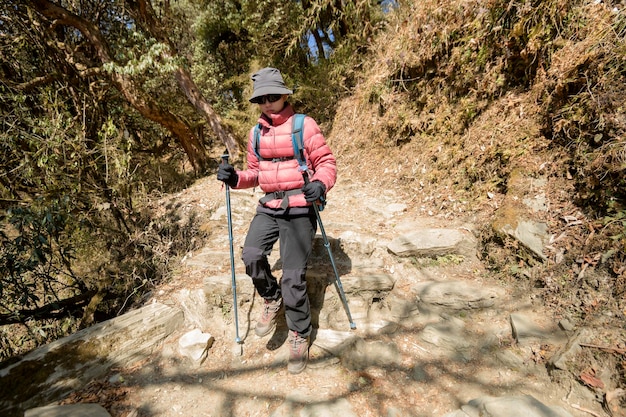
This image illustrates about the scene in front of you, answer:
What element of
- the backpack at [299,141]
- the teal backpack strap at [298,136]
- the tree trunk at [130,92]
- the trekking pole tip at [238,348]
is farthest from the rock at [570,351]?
the tree trunk at [130,92]

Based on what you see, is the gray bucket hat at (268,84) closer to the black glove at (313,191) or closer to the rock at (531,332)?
the black glove at (313,191)

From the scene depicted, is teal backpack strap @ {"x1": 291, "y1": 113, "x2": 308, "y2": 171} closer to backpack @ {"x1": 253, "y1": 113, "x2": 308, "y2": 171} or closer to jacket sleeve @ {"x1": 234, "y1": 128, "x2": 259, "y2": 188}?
backpack @ {"x1": 253, "y1": 113, "x2": 308, "y2": 171}

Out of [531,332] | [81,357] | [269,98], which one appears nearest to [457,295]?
[531,332]

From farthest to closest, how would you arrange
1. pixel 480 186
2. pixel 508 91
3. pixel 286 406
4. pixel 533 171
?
1. pixel 508 91
2. pixel 480 186
3. pixel 533 171
4. pixel 286 406

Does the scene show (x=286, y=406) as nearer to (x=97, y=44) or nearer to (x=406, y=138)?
(x=406, y=138)

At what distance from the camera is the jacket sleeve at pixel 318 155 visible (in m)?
3.03

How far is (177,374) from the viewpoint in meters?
3.15

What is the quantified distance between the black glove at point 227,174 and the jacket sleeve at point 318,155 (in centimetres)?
84

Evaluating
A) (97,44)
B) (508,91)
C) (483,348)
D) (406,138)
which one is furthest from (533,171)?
(97,44)

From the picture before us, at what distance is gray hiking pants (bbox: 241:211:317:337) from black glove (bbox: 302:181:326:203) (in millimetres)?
356

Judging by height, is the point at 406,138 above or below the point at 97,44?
below

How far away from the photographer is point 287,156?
3107mm

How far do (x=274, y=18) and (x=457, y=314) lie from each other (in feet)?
35.2

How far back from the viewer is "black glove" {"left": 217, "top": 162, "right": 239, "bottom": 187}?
121 inches
